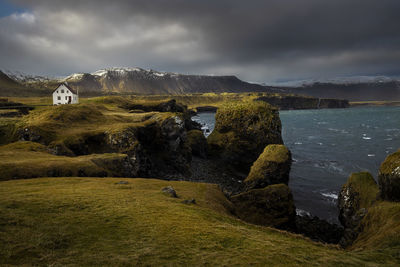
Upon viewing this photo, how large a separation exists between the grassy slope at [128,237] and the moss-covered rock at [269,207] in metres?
15.4

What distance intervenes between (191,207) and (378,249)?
13085mm

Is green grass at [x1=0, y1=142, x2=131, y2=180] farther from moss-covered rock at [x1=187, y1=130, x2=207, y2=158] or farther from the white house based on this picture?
the white house

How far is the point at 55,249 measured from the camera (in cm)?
1145

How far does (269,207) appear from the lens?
3469 cm

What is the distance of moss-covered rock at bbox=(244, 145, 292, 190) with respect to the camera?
4460cm

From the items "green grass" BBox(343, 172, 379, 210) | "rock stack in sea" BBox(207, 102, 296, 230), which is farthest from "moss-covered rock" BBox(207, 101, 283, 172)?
"green grass" BBox(343, 172, 379, 210)

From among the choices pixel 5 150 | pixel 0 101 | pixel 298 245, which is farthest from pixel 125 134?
pixel 0 101

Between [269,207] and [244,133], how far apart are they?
37.1m

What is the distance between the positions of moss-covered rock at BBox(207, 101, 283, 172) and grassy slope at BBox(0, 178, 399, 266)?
48.7 m

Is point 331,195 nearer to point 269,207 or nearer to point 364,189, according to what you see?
point 364,189

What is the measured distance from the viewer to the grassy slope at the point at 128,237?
36.9 ft

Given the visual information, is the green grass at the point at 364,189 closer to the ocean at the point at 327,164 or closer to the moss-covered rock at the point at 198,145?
the ocean at the point at 327,164

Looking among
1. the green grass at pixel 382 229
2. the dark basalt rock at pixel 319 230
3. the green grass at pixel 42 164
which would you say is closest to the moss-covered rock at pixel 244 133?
the dark basalt rock at pixel 319 230

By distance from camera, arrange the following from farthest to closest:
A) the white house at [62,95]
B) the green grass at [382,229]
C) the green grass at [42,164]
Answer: the white house at [62,95], the green grass at [42,164], the green grass at [382,229]
